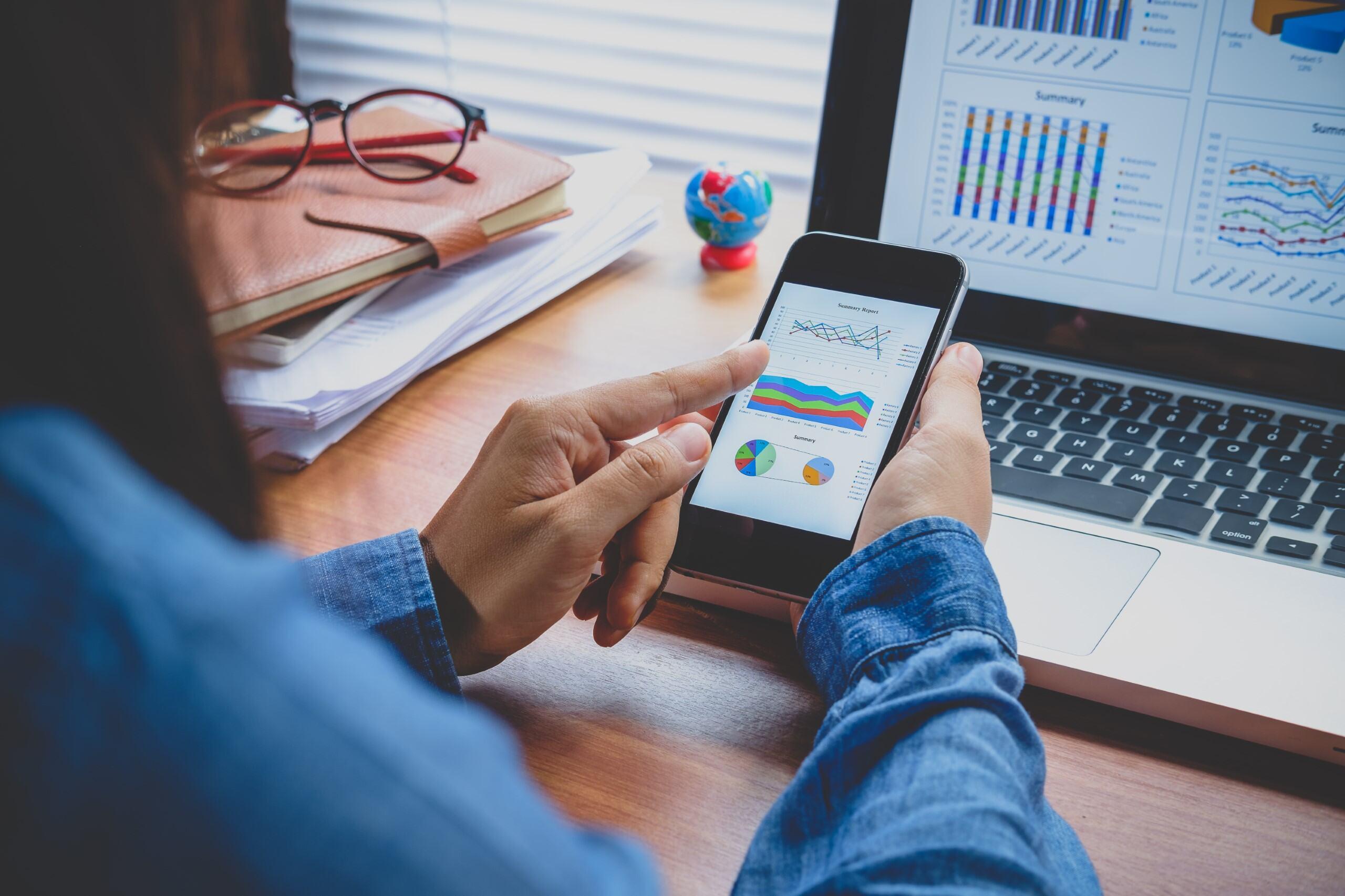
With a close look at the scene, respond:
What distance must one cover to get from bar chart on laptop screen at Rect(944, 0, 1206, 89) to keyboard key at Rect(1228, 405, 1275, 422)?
202 mm

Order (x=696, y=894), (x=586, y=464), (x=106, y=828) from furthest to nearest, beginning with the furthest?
(x=586, y=464), (x=696, y=894), (x=106, y=828)

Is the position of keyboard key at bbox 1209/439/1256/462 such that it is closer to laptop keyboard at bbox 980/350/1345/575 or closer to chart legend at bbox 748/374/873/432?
laptop keyboard at bbox 980/350/1345/575

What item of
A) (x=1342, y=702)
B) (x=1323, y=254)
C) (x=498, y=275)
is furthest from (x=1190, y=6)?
(x=498, y=275)

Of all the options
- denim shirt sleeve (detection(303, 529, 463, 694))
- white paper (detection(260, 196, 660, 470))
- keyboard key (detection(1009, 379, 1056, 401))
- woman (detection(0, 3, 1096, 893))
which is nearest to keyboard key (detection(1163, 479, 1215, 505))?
keyboard key (detection(1009, 379, 1056, 401))

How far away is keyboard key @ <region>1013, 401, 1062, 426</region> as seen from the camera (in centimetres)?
62

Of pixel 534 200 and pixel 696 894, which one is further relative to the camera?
pixel 534 200

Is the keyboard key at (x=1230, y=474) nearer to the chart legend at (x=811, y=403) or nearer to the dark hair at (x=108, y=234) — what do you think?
the chart legend at (x=811, y=403)

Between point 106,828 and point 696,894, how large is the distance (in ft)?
0.80

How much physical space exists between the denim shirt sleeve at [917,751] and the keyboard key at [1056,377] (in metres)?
0.28

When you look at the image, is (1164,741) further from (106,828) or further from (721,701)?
(106,828)

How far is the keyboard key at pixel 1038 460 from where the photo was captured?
22.8 inches

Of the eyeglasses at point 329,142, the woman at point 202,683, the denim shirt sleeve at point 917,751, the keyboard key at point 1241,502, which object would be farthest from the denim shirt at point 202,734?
the eyeglasses at point 329,142

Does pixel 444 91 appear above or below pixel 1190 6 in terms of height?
below

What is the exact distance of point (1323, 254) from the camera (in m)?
0.59
